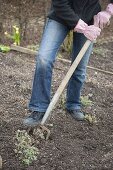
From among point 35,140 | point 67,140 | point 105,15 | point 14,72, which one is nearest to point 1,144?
point 35,140

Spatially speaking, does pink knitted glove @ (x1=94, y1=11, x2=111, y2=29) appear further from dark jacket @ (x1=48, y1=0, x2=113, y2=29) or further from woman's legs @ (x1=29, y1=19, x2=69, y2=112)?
woman's legs @ (x1=29, y1=19, x2=69, y2=112)

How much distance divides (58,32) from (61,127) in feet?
3.34

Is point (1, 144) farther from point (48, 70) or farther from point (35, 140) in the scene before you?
point (48, 70)

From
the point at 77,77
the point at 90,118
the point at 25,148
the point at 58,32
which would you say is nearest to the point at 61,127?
the point at 90,118

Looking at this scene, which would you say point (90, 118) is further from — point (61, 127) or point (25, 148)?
point (25, 148)

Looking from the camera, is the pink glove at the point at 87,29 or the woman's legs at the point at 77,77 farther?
the woman's legs at the point at 77,77

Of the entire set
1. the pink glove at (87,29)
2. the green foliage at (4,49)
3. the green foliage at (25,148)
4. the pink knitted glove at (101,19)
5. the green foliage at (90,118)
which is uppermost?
the pink knitted glove at (101,19)

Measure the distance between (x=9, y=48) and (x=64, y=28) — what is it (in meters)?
2.70

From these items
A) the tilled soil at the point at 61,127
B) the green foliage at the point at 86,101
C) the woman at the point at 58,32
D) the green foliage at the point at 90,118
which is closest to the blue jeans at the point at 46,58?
the woman at the point at 58,32

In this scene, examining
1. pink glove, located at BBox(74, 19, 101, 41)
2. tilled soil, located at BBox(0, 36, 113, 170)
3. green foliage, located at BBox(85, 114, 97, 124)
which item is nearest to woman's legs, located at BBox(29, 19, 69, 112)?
pink glove, located at BBox(74, 19, 101, 41)

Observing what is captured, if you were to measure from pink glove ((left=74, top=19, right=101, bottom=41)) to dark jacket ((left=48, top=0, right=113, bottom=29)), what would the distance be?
45 mm

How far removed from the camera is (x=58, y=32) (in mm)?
4199

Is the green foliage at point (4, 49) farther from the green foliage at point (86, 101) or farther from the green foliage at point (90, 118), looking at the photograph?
the green foliage at point (90, 118)

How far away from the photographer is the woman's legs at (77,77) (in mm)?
4426
